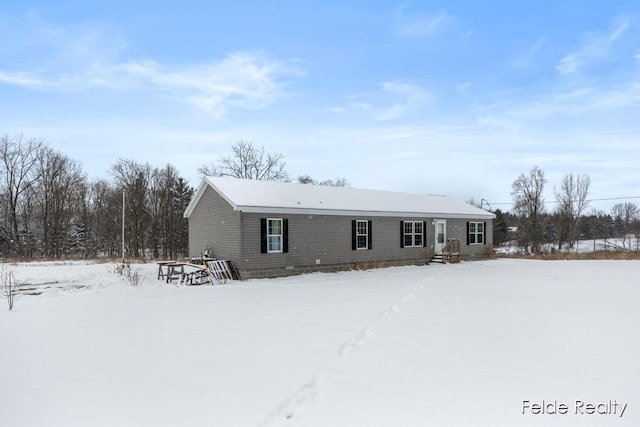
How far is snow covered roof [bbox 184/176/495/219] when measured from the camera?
13.9 m

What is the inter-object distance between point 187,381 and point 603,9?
42.7 feet

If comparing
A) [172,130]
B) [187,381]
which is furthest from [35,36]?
[172,130]

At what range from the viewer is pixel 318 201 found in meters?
15.9

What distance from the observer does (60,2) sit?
9.14m

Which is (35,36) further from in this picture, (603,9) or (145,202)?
(145,202)

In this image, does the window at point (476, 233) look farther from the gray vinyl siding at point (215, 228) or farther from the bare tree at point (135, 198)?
the bare tree at point (135, 198)

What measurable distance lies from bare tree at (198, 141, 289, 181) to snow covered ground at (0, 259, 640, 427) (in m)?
26.7

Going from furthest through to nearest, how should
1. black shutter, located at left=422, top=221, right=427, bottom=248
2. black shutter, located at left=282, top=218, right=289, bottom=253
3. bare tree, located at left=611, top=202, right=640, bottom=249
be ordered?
bare tree, located at left=611, top=202, right=640, bottom=249 < black shutter, located at left=422, top=221, right=427, bottom=248 < black shutter, located at left=282, top=218, right=289, bottom=253

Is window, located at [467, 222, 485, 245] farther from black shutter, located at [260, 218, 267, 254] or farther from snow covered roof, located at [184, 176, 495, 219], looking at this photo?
black shutter, located at [260, 218, 267, 254]

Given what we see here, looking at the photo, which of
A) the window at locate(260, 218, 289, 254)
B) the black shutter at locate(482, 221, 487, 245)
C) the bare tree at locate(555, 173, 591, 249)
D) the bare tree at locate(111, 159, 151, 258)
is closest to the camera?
the window at locate(260, 218, 289, 254)

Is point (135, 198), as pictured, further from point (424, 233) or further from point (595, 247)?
point (595, 247)

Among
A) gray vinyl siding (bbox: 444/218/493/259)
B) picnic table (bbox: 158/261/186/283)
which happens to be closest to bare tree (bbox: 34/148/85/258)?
picnic table (bbox: 158/261/186/283)

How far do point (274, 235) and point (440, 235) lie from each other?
1000 cm

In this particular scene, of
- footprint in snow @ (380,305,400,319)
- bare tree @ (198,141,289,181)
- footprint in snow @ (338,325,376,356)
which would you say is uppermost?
bare tree @ (198,141,289,181)
